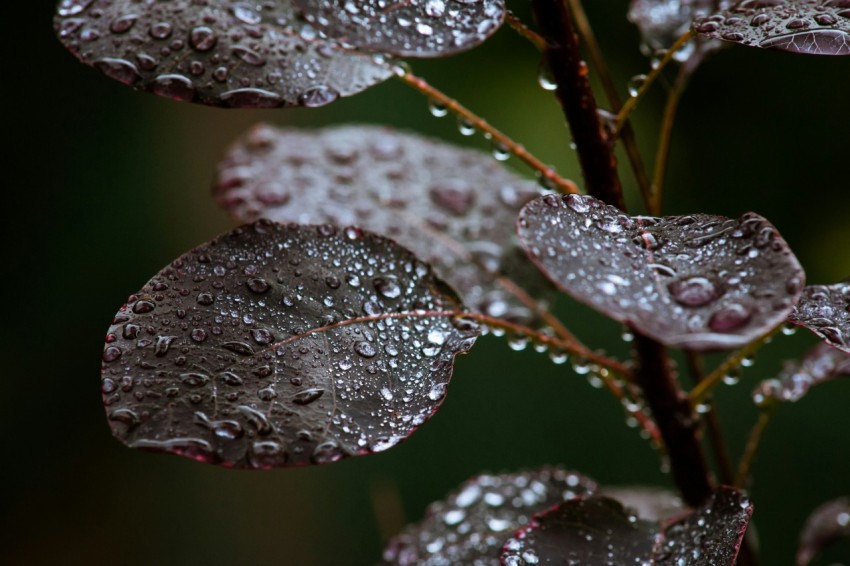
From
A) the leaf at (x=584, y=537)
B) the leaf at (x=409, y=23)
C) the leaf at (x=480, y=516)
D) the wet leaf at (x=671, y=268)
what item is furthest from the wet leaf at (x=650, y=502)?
the leaf at (x=409, y=23)

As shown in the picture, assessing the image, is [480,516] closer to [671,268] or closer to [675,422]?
[675,422]

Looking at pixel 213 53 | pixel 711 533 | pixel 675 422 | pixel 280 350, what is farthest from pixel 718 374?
pixel 213 53

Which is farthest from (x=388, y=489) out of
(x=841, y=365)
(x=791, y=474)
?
(x=841, y=365)

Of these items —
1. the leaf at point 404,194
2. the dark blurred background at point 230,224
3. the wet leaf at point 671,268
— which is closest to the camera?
the wet leaf at point 671,268

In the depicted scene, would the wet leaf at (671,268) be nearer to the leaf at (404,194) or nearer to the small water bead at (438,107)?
the small water bead at (438,107)

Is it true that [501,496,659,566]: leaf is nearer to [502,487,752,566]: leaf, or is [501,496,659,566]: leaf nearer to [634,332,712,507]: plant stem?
[502,487,752,566]: leaf

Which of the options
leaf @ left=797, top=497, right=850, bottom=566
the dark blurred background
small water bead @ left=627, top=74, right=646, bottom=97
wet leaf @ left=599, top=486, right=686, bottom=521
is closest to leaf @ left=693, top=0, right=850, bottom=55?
small water bead @ left=627, top=74, right=646, bottom=97

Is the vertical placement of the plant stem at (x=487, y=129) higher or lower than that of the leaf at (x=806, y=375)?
higher

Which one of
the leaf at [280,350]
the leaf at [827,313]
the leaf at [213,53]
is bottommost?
the leaf at [280,350]
